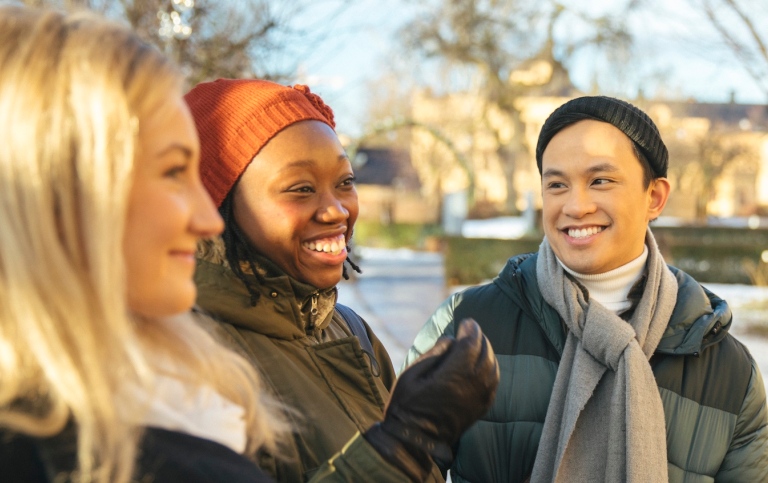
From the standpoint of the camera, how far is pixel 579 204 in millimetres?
2119

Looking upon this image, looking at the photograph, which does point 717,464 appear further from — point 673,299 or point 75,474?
point 75,474

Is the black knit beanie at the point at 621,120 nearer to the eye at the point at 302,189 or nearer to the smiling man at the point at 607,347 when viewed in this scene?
the smiling man at the point at 607,347

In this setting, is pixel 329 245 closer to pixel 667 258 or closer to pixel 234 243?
pixel 234 243

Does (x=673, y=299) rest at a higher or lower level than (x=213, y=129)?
lower

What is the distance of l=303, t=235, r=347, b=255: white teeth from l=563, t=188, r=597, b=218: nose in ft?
2.31

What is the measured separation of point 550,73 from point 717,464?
21.5 meters

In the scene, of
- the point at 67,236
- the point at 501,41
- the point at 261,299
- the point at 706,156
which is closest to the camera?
the point at 67,236

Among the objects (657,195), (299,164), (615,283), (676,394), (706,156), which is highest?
(706,156)

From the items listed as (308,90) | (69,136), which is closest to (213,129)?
(308,90)

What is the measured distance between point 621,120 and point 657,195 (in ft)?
1.00

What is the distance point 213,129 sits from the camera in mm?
1743

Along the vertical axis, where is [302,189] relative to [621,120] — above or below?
below

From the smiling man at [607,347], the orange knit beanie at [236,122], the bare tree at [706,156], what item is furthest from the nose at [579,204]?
the bare tree at [706,156]

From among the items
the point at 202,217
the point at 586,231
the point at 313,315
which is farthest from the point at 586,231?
the point at 202,217
